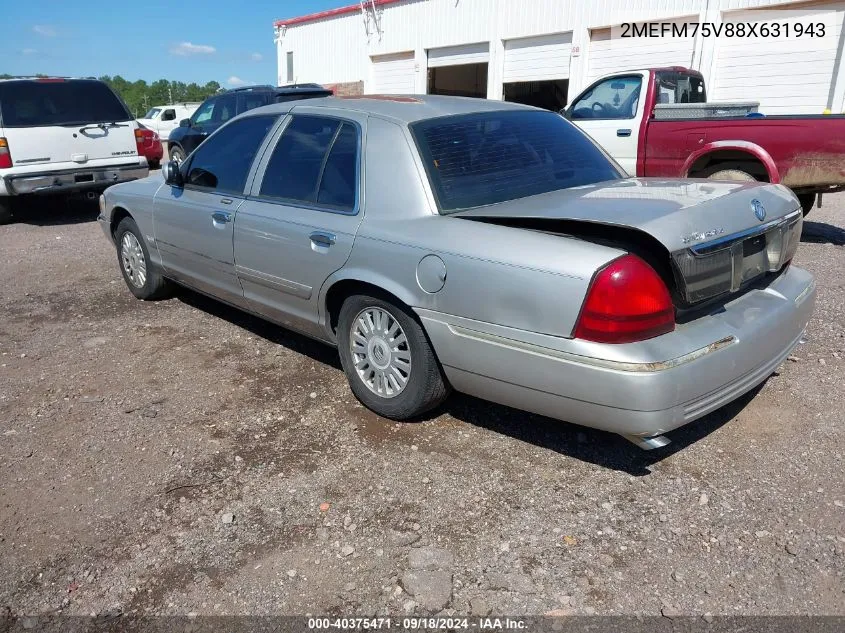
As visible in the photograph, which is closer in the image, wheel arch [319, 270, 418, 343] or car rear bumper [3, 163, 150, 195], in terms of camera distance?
wheel arch [319, 270, 418, 343]

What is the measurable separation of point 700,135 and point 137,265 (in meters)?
5.89

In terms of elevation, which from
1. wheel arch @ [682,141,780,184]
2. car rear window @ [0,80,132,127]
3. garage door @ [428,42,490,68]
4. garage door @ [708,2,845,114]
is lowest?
wheel arch @ [682,141,780,184]

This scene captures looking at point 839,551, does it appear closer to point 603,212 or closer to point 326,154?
point 603,212

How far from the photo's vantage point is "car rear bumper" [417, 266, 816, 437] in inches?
103

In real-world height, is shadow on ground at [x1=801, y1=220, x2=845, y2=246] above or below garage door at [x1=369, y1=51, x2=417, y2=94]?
below

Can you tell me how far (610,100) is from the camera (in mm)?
8914

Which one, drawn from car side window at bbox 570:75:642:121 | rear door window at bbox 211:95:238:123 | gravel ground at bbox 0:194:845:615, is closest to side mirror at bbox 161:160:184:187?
gravel ground at bbox 0:194:845:615

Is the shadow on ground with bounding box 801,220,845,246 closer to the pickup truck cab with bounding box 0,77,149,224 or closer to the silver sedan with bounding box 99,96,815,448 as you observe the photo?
the silver sedan with bounding box 99,96,815,448

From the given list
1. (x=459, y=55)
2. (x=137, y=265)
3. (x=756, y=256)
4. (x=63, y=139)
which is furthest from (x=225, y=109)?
(x=756, y=256)

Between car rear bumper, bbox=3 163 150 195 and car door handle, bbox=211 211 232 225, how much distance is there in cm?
A: 566

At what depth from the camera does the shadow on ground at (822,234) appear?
784 centimetres

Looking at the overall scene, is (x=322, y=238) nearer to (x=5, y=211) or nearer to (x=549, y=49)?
(x=5, y=211)

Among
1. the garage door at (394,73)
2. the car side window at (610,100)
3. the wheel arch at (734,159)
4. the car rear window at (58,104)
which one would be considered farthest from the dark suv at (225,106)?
the garage door at (394,73)

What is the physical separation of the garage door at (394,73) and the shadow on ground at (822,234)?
1413 centimetres
